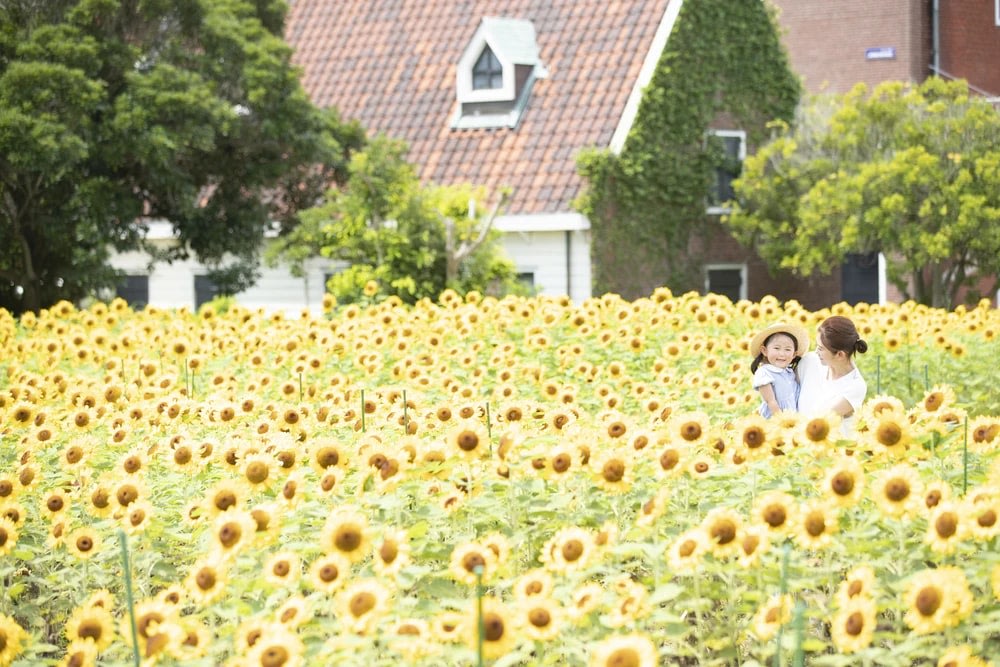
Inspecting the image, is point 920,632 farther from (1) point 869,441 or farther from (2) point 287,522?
(2) point 287,522

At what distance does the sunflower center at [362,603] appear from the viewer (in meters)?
3.56

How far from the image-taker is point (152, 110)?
56.9ft

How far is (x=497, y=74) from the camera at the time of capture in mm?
25438

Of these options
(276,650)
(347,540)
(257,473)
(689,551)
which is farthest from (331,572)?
(257,473)

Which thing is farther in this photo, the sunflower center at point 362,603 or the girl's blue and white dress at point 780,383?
the girl's blue and white dress at point 780,383

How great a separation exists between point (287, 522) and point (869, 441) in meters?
1.68

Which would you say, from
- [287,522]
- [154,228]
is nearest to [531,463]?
[287,522]

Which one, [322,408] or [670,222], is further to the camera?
[670,222]

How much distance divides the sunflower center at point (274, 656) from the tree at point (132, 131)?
1367cm

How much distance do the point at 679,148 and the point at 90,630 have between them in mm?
22237

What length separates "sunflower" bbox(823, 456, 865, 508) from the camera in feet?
12.9

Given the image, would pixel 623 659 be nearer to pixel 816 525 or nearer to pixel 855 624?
pixel 855 624

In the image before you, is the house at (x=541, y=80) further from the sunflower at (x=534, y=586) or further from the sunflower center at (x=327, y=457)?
the sunflower at (x=534, y=586)

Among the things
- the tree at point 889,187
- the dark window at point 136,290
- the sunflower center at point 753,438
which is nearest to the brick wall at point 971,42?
the tree at point 889,187
